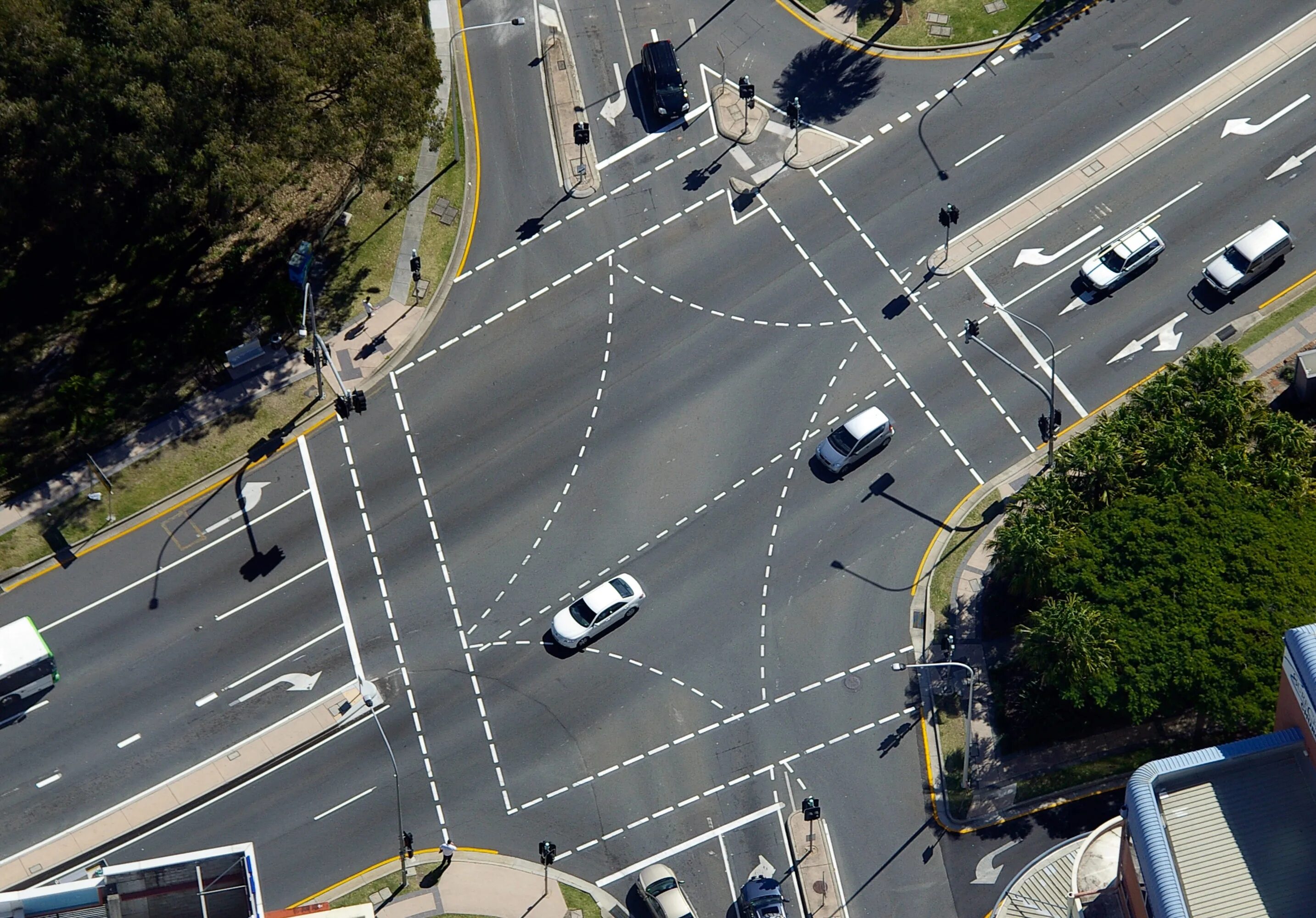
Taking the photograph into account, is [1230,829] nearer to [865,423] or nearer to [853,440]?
[853,440]

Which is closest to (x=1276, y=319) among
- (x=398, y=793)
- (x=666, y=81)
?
(x=666, y=81)

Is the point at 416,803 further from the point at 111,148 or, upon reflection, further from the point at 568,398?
the point at 111,148

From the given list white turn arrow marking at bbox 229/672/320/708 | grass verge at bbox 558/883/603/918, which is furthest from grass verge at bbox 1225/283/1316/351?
white turn arrow marking at bbox 229/672/320/708

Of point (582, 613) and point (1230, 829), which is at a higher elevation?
point (582, 613)

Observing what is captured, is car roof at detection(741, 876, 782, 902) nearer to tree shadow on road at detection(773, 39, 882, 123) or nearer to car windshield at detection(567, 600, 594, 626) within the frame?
car windshield at detection(567, 600, 594, 626)

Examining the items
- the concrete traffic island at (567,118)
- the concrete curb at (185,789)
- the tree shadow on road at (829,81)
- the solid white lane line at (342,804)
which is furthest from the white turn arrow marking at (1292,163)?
the solid white lane line at (342,804)

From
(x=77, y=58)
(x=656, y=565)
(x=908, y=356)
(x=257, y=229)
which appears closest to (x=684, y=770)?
(x=656, y=565)

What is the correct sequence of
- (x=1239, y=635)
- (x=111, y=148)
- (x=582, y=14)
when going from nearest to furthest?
1. (x=1239, y=635)
2. (x=111, y=148)
3. (x=582, y=14)
